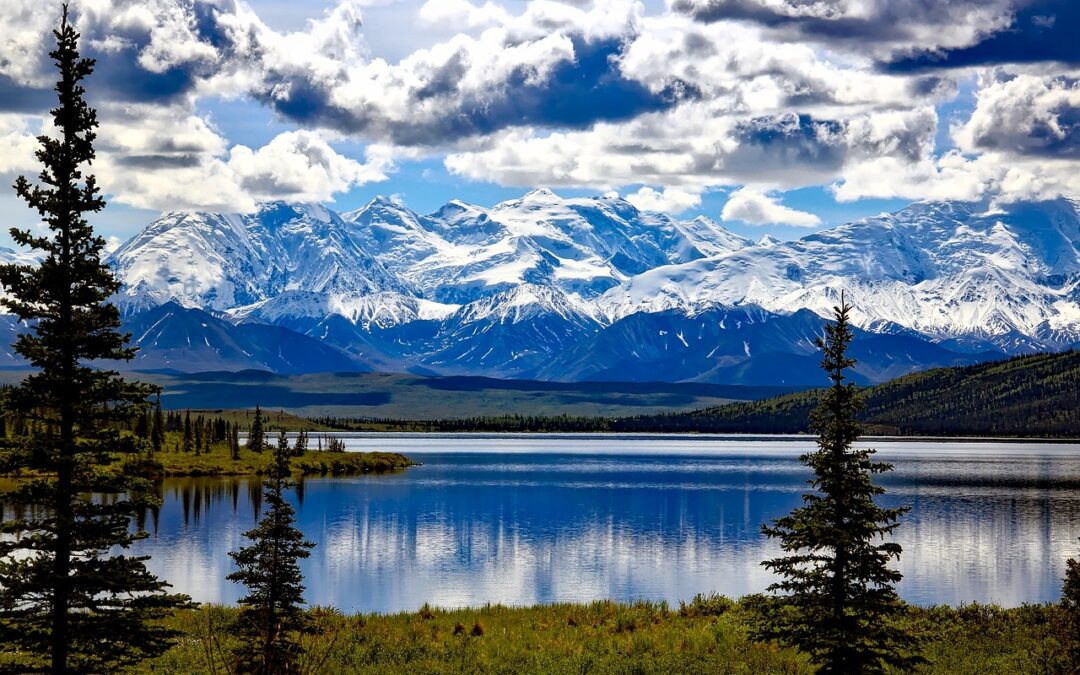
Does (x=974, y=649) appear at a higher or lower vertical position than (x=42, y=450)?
lower

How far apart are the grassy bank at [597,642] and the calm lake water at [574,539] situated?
39.2ft

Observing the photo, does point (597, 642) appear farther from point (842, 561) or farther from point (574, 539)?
point (574, 539)

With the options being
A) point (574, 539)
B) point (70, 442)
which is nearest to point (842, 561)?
point (70, 442)

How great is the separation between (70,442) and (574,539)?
7004 cm

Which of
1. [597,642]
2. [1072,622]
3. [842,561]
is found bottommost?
[597,642]

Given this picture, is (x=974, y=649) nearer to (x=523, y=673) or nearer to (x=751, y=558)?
(x=523, y=673)

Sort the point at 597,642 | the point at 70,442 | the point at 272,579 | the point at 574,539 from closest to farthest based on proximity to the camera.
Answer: the point at 70,442 < the point at 272,579 < the point at 597,642 < the point at 574,539

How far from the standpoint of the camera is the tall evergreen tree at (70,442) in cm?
2723

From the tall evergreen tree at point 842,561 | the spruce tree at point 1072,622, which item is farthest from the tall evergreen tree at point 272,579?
the spruce tree at point 1072,622

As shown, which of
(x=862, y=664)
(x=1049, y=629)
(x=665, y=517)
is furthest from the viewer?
(x=665, y=517)

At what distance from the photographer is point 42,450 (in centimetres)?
2703

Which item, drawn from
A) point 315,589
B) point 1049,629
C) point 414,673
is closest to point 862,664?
point 414,673

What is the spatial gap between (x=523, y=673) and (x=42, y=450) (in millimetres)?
15703

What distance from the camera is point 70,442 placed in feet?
91.1
